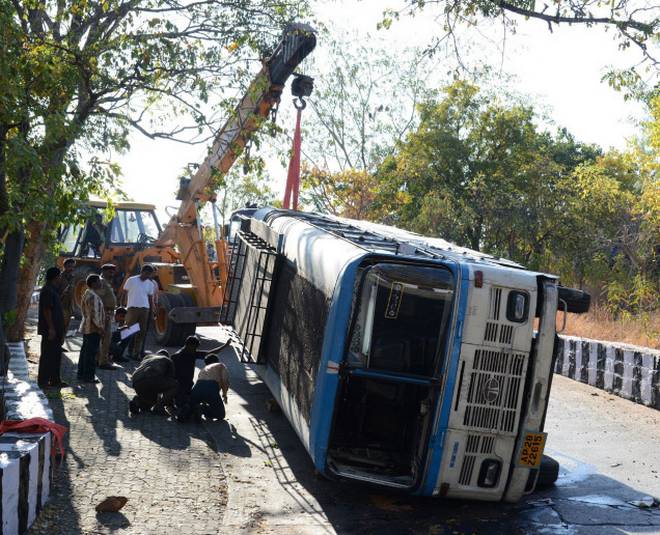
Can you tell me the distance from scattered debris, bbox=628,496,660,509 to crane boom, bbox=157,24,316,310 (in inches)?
332

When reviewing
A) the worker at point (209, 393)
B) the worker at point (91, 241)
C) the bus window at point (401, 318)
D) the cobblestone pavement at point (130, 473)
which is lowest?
the cobblestone pavement at point (130, 473)

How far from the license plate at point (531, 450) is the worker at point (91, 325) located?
749 cm

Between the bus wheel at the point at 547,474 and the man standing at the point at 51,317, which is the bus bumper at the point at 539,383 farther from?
the man standing at the point at 51,317

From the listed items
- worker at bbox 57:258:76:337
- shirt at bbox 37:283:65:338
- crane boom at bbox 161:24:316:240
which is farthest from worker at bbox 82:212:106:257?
shirt at bbox 37:283:65:338

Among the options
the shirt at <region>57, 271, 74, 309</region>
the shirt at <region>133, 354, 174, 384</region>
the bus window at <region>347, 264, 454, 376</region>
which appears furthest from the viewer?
the shirt at <region>57, 271, 74, 309</region>

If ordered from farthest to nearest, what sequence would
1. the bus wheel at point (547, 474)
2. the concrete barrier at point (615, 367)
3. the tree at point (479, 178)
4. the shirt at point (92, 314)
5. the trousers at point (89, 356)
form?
the tree at point (479, 178) < the concrete barrier at point (615, 367) < the trousers at point (89, 356) < the shirt at point (92, 314) < the bus wheel at point (547, 474)

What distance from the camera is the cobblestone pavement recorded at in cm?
789

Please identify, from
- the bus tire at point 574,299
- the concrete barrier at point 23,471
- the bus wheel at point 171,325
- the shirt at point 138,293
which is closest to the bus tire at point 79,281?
the bus wheel at point 171,325

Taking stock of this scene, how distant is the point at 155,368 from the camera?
11.9 meters

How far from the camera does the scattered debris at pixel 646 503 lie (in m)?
8.98

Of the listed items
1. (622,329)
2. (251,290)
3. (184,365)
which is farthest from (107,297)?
(622,329)

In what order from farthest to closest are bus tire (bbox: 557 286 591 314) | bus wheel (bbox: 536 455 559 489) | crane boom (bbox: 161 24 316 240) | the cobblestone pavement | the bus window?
1. crane boom (bbox: 161 24 316 240)
2. bus wheel (bbox: 536 455 559 489)
3. bus tire (bbox: 557 286 591 314)
4. the bus window
5. the cobblestone pavement

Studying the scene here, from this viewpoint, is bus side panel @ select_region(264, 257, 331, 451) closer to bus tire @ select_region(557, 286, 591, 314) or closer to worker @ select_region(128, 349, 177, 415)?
worker @ select_region(128, 349, 177, 415)

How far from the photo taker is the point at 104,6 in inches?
524
